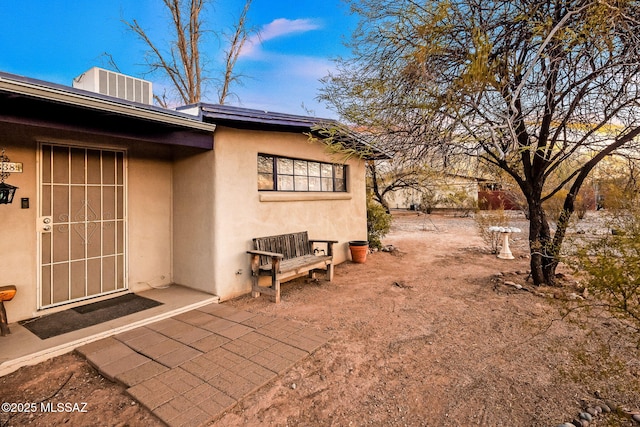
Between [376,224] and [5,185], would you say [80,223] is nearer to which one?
[5,185]

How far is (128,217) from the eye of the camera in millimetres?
4816

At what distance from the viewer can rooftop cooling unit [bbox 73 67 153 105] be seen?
4.48 meters

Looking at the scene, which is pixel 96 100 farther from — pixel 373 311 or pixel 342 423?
pixel 373 311

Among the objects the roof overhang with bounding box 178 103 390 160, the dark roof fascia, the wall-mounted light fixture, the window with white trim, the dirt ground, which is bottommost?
the dirt ground

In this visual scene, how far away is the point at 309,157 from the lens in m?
6.43

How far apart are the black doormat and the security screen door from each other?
0.25 metres

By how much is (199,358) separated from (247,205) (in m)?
2.66

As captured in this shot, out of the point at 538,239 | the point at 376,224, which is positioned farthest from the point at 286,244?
the point at 538,239

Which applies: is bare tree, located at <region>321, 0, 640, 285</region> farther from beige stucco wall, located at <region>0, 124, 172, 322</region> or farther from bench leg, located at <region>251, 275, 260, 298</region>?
beige stucco wall, located at <region>0, 124, 172, 322</region>

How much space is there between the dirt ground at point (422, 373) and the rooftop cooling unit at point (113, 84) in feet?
12.1

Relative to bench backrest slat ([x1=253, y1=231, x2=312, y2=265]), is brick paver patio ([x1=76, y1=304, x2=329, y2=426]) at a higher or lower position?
lower

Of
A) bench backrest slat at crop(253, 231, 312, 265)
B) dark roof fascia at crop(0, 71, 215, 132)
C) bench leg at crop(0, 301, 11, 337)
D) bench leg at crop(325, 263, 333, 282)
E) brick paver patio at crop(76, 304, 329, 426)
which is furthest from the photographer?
bench leg at crop(325, 263, 333, 282)

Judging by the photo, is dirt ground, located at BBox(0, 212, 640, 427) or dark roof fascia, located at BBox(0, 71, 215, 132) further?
dark roof fascia, located at BBox(0, 71, 215, 132)

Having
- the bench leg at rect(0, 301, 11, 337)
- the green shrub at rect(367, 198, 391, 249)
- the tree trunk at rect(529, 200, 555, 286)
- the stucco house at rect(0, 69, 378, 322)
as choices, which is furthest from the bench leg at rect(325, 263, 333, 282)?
the bench leg at rect(0, 301, 11, 337)
